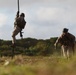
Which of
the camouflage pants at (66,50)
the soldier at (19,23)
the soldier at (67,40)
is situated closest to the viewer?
the soldier at (67,40)

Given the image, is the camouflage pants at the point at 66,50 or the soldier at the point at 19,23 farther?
the soldier at the point at 19,23

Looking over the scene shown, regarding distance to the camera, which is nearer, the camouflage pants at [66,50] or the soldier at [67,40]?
the soldier at [67,40]

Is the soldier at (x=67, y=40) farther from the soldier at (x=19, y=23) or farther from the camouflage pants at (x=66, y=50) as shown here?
the soldier at (x=19, y=23)

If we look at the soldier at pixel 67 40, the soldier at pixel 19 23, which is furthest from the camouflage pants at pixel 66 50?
the soldier at pixel 19 23

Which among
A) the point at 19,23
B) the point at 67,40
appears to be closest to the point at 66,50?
the point at 67,40

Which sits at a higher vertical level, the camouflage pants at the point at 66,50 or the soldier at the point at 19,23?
the soldier at the point at 19,23

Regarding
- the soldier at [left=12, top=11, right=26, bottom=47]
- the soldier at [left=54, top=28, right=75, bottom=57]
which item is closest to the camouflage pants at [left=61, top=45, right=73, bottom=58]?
the soldier at [left=54, top=28, right=75, bottom=57]

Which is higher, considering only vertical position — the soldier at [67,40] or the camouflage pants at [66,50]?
the soldier at [67,40]

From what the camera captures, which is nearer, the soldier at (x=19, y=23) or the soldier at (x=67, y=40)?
the soldier at (x=67, y=40)

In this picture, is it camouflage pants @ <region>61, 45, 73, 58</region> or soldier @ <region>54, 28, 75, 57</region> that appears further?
camouflage pants @ <region>61, 45, 73, 58</region>

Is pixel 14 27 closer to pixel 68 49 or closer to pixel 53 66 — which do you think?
pixel 68 49

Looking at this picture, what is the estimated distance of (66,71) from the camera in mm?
7988

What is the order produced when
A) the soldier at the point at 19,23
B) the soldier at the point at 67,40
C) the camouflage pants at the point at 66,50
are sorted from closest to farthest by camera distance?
1. the soldier at the point at 67,40
2. the camouflage pants at the point at 66,50
3. the soldier at the point at 19,23

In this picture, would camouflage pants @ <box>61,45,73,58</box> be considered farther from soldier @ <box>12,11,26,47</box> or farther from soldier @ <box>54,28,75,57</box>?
soldier @ <box>12,11,26,47</box>
